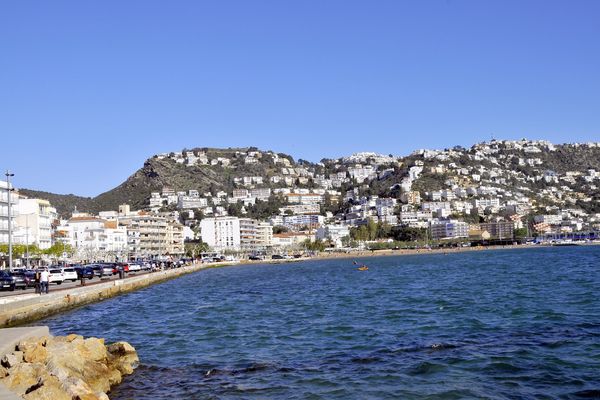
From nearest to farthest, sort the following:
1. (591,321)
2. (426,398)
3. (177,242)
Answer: (426,398) < (591,321) < (177,242)

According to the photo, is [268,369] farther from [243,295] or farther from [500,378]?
[243,295]

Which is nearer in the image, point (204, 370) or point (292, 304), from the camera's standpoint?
point (204, 370)

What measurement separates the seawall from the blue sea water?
90 centimetres

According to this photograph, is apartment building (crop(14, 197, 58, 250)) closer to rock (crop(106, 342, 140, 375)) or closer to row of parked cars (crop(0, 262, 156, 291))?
row of parked cars (crop(0, 262, 156, 291))

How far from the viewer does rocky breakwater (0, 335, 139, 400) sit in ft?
41.5

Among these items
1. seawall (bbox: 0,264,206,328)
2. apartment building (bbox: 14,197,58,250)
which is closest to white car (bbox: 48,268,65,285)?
seawall (bbox: 0,264,206,328)

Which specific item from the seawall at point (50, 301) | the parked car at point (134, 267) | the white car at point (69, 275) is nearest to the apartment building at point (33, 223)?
the parked car at point (134, 267)

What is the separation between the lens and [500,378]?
15672 mm

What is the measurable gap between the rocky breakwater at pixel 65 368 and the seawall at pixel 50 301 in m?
9.34

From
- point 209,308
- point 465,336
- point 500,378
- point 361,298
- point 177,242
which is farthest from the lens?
point 177,242

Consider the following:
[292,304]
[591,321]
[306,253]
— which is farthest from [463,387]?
[306,253]

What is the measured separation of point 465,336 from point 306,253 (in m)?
169

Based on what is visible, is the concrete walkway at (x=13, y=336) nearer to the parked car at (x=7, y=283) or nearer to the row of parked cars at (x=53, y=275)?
the parked car at (x=7, y=283)

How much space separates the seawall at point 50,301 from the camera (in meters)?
27.4
